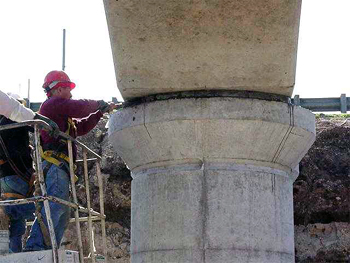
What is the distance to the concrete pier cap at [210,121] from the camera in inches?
227

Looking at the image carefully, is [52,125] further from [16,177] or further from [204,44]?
[204,44]

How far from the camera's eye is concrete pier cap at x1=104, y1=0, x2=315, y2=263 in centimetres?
576

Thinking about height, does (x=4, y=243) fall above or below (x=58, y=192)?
below

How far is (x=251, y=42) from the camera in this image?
582 cm

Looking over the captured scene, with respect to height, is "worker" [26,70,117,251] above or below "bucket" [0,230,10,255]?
above

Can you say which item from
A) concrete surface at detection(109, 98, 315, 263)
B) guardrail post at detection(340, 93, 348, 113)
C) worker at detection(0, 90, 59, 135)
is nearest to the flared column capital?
concrete surface at detection(109, 98, 315, 263)

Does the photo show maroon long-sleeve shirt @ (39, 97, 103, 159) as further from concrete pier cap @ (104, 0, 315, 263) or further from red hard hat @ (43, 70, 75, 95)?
concrete pier cap @ (104, 0, 315, 263)

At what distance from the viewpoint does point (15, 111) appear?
19.2 ft

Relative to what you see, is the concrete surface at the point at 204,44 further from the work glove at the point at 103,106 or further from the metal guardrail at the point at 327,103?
the metal guardrail at the point at 327,103

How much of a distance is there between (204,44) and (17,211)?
220cm

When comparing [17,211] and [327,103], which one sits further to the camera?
[327,103]

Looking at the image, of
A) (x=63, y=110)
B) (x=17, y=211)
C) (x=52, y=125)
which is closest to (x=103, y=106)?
(x=63, y=110)

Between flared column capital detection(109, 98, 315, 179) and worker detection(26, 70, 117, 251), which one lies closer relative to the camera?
flared column capital detection(109, 98, 315, 179)

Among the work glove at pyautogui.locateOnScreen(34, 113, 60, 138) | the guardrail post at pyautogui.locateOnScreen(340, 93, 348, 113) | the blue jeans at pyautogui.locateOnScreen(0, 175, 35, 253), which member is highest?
the guardrail post at pyautogui.locateOnScreen(340, 93, 348, 113)
